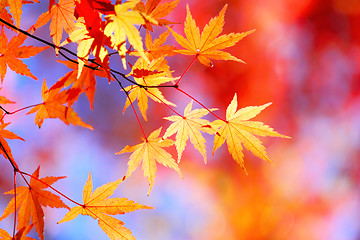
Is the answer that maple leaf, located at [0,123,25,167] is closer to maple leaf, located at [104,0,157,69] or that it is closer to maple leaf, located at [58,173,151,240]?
maple leaf, located at [58,173,151,240]

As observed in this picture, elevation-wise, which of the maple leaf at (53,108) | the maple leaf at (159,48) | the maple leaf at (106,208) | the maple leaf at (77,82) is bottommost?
the maple leaf at (106,208)

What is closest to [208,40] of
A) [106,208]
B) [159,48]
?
[159,48]

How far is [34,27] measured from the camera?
943mm

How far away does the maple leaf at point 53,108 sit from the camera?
0.83 meters

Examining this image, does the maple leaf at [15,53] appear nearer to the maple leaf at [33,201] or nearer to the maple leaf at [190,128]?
the maple leaf at [33,201]

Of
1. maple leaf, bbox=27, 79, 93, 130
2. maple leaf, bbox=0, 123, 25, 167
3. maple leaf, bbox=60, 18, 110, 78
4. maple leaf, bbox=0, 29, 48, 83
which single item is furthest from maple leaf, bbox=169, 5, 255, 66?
maple leaf, bbox=0, 123, 25, 167

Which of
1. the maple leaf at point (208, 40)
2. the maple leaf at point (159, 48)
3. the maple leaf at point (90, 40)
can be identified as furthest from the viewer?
the maple leaf at point (159, 48)

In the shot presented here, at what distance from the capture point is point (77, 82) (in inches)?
34.5

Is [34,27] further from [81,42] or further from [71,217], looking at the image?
[71,217]

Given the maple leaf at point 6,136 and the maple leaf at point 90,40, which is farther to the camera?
the maple leaf at point 6,136

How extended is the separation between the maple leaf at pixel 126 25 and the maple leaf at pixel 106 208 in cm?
43

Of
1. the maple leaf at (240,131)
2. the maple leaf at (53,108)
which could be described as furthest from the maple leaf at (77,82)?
the maple leaf at (240,131)

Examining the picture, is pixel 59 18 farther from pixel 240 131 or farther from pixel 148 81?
pixel 240 131

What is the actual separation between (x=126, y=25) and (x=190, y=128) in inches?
17.7
